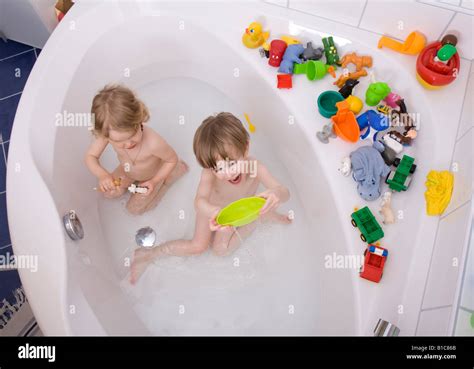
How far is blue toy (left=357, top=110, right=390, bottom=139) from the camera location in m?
1.26

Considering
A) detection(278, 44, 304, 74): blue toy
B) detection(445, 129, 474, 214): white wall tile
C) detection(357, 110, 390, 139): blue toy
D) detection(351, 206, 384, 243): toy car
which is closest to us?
detection(445, 129, 474, 214): white wall tile

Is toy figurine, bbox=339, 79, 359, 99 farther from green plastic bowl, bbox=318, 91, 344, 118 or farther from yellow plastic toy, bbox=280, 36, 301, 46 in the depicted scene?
yellow plastic toy, bbox=280, 36, 301, 46

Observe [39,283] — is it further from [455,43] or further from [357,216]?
[455,43]

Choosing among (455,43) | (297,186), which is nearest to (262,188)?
(297,186)

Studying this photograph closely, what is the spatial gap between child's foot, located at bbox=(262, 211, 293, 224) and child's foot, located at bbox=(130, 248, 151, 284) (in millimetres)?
435

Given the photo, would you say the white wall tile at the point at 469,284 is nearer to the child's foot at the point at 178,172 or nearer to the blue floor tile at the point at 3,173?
the child's foot at the point at 178,172

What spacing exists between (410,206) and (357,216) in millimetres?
153

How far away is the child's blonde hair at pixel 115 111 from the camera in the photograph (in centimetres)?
120

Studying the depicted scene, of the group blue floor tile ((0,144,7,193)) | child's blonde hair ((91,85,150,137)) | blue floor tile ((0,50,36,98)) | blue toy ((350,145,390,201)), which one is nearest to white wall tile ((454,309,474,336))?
blue toy ((350,145,390,201))

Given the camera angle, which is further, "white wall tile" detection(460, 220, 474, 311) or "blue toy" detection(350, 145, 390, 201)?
"blue toy" detection(350, 145, 390, 201)

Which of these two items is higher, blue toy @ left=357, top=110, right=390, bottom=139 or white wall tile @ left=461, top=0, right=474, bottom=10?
white wall tile @ left=461, top=0, right=474, bottom=10

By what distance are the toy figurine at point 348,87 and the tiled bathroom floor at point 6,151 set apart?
1.24 metres
